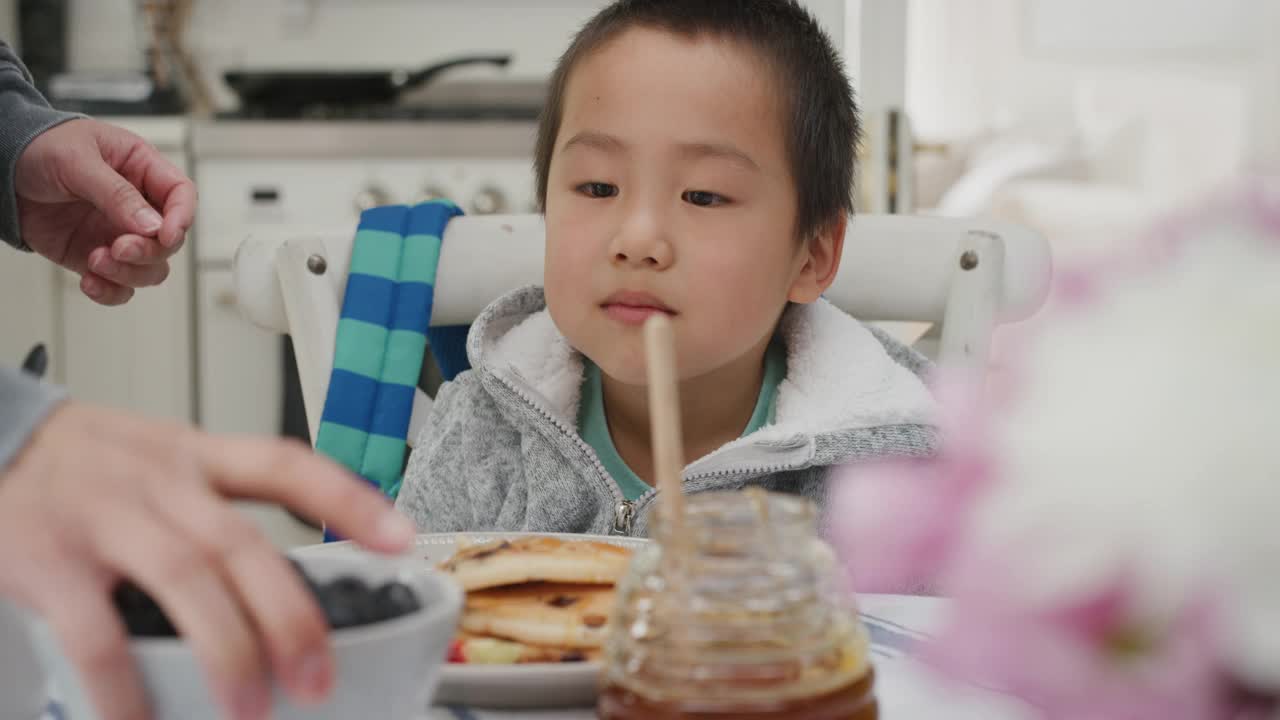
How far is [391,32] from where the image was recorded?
3.22 metres

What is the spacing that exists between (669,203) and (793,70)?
21 cm

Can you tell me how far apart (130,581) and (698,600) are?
0.16 meters

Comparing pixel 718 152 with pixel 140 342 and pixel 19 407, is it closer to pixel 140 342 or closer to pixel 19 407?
pixel 19 407

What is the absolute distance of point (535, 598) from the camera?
51cm

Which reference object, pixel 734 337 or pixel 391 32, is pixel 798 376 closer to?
pixel 734 337

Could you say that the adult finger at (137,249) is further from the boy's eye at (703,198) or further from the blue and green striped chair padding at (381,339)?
the boy's eye at (703,198)

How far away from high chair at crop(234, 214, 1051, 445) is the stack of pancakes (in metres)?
0.62

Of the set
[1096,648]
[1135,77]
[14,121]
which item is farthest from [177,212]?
[1135,77]

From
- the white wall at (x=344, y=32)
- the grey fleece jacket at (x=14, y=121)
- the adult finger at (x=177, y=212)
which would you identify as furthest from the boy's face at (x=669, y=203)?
the white wall at (x=344, y=32)

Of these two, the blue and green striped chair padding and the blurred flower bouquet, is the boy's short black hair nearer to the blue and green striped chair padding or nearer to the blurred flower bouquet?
the blue and green striped chair padding

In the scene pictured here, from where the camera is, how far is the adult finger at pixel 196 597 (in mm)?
294

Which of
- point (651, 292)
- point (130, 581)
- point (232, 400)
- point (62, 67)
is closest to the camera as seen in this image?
point (130, 581)

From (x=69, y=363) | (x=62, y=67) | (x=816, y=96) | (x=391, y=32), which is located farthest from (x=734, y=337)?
(x=62, y=67)

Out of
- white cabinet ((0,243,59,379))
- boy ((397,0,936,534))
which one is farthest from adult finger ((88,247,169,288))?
white cabinet ((0,243,59,379))
